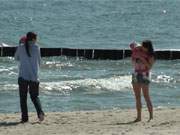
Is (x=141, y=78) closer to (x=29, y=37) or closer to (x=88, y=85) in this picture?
(x=29, y=37)

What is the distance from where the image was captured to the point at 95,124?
13898 mm

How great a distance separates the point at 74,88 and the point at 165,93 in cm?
289

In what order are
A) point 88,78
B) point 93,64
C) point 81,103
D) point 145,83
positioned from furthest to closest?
point 93,64, point 88,78, point 81,103, point 145,83

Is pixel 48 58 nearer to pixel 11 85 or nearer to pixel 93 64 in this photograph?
pixel 93 64

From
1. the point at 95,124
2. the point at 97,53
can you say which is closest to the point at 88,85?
the point at 95,124

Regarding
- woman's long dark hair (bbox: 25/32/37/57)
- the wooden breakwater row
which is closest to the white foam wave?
woman's long dark hair (bbox: 25/32/37/57)

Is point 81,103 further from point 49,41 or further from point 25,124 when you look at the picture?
point 49,41

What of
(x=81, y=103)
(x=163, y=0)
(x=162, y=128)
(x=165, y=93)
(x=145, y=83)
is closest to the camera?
(x=162, y=128)

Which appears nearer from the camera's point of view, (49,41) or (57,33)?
(49,41)

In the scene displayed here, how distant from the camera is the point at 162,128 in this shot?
1292 centimetres

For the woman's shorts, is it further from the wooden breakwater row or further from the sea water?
the wooden breakwater row

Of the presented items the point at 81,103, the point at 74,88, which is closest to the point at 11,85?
the point at 74,88

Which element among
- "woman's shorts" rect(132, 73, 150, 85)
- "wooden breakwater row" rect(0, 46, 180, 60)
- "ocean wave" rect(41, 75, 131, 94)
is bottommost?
"ocean wave" rect(41, 75, 131, 94)

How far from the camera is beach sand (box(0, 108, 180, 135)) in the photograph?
12.7 meters
